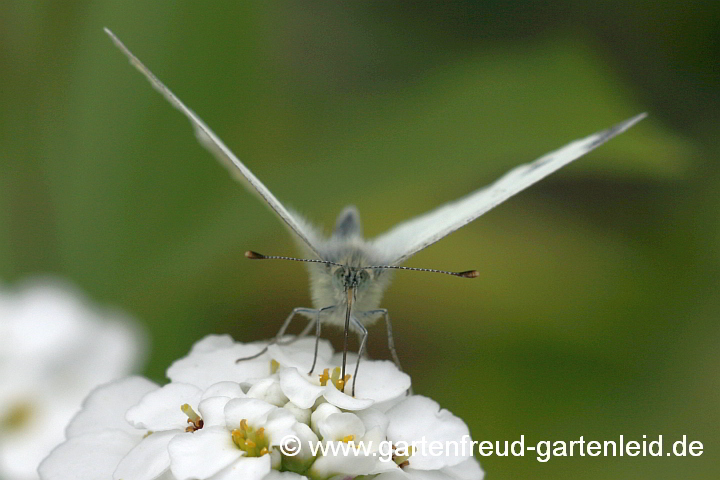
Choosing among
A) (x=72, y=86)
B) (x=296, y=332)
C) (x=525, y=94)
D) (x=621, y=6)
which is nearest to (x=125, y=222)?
(x=72, y=86)

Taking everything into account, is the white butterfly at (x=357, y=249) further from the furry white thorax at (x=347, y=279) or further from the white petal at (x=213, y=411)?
the white petal at (x=213, y=411)

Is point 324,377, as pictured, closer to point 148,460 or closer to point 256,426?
point 256,426

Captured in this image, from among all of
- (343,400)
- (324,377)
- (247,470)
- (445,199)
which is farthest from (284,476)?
(445,199)

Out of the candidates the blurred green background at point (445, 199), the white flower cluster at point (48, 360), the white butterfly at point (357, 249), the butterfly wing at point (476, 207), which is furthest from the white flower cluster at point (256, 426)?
the blurred green background at point (445, 199)

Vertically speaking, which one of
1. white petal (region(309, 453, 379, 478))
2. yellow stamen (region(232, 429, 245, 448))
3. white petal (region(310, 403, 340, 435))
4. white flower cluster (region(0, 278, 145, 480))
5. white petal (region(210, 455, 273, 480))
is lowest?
white petal (region(210, 455, 273, 480))

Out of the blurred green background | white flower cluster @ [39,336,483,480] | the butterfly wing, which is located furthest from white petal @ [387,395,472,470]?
the blurred green background

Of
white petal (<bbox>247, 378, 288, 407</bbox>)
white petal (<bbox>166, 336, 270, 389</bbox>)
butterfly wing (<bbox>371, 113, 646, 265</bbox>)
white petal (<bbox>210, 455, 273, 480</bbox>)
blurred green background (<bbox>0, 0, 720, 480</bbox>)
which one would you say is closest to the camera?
white petal (<bbox>210, 455, 273, 480</bbox>)

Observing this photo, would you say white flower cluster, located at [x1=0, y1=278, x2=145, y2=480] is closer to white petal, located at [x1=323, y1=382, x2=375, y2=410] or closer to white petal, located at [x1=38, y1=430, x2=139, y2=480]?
white petal, located at [x1=38, y1=430, x2=139, y2=480]
